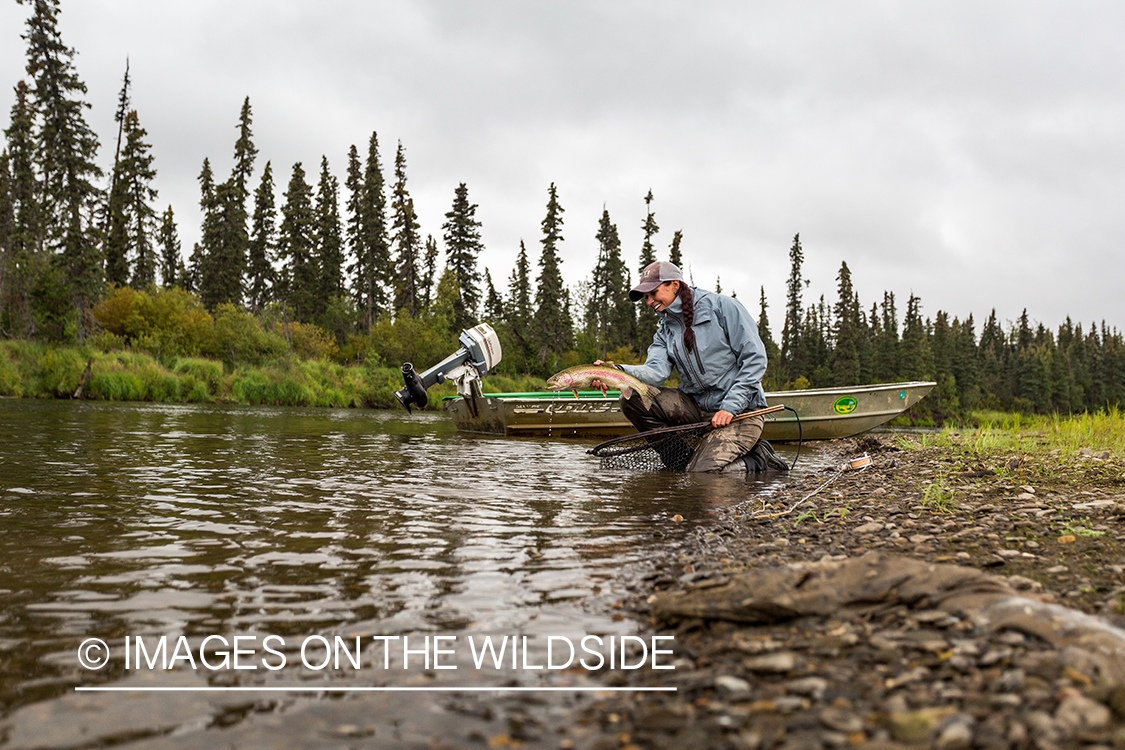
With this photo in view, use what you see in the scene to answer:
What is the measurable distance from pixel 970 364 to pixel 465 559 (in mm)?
98008

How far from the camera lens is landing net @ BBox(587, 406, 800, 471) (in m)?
8.04

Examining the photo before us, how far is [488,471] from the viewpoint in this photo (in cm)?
762

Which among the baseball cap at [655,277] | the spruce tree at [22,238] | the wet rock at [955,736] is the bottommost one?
the wet rock at [955,736]

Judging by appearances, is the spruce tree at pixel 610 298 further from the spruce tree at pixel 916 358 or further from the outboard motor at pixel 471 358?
the outboard motor at pixel 471 358

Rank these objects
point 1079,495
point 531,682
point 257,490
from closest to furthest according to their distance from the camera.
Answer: point 531,682
point 1079,495
point 257,490

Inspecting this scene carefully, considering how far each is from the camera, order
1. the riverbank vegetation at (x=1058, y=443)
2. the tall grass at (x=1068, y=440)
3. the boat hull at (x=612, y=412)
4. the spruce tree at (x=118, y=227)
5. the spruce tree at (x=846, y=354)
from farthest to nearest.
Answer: the spruce tree at (x=846, y=354) < the spruce tree at (x=118, y=227) < the boat hull at (x=612, y=412) < the tall grass at (x=1068, y=440) < the riverbank vegetation at (x=1058, y=443)

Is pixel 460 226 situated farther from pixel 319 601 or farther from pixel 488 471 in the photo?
pixel 319 601

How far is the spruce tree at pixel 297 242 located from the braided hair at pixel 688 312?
166ft

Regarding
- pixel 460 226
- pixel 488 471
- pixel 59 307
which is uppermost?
pixel 460 226

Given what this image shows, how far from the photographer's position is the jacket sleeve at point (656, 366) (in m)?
8.04

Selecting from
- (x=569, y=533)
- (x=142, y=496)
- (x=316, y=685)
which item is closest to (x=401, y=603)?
(x=316, y=685)

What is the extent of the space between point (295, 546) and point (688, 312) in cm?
531

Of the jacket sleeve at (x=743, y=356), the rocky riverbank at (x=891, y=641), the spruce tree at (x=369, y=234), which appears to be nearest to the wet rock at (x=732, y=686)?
the rocky riverbank at (x=891, y=641)

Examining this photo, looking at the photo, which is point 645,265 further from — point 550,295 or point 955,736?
point 955,736
